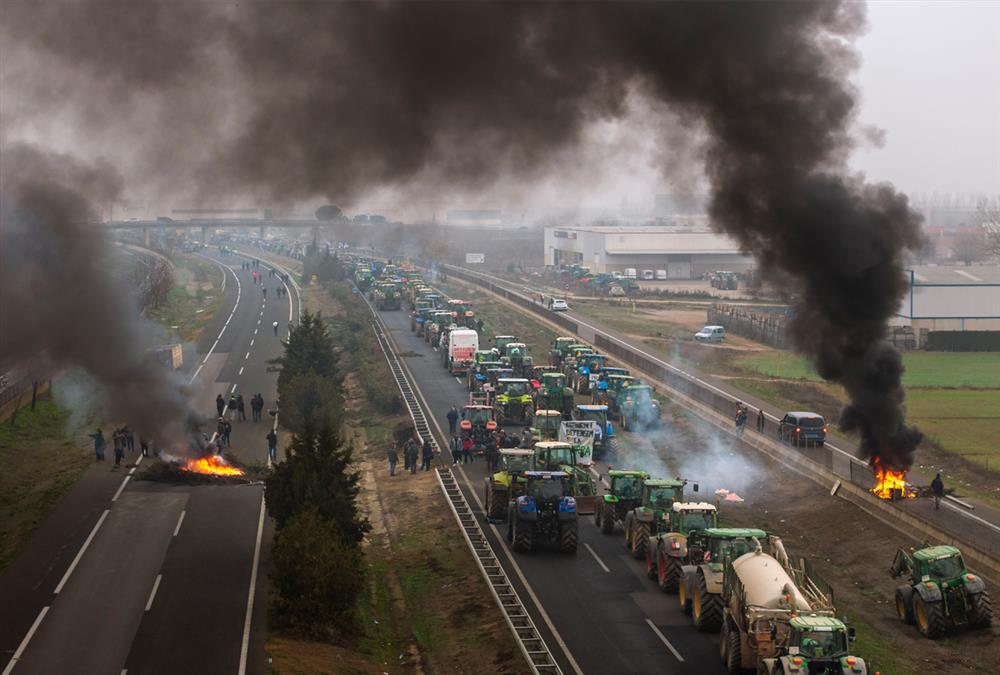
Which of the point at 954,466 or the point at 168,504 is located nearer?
the point at 168,504

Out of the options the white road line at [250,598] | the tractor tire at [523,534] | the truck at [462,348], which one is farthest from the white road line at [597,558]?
the truck at [462,348]

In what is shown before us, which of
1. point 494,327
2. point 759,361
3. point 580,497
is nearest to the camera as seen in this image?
point 580,497

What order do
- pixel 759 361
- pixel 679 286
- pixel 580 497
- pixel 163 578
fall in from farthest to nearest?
pixel 679 286, pixel 759 361, pixel 580 497, pixel 163 578

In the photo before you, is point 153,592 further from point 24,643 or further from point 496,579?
point 496,579

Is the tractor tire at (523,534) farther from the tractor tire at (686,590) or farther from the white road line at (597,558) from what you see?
the tractor tire at (686,590)

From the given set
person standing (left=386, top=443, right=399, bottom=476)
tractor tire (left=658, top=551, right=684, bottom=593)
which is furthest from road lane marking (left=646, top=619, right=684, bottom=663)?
person standing (left=386, top=443, right=399, bottom=476)

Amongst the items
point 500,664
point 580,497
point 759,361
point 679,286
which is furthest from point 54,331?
point 679,286

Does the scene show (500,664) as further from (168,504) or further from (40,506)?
(40,506)

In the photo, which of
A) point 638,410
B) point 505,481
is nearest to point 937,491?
point 505,481
